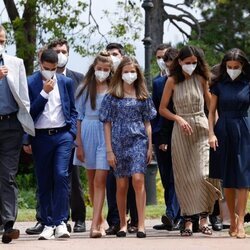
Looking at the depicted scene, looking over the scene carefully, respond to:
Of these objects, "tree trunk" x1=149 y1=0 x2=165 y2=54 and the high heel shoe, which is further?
"tree trunk" x1=149 y1=0 x2=165 y2=54

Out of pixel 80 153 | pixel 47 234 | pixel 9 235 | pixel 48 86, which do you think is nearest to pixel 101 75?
pixel 48 86

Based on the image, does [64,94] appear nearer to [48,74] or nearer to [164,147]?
[48,74]

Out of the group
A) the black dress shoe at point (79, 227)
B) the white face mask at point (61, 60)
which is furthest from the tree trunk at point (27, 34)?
the black dress shoe at point (79, 227)

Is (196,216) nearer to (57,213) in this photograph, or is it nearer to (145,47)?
(57,213)

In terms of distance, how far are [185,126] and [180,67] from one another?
2.28 feet

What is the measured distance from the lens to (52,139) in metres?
12.8

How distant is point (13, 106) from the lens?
12.4 meters

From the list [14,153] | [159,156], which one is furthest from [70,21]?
[14,153]

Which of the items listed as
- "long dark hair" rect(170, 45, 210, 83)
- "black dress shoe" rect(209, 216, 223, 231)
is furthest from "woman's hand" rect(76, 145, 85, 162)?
"black dress shoe" rect(209, 216, 223, 231)

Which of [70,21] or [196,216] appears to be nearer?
[196,216]

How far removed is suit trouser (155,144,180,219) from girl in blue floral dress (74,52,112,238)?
105 cm

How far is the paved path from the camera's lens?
1158 centimetres

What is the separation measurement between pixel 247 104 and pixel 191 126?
686mm

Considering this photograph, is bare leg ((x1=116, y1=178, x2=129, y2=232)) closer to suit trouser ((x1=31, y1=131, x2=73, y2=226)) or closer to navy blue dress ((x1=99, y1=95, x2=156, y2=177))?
navy blue dress ((x1=99, y1=95, x2=156, y2=177))
